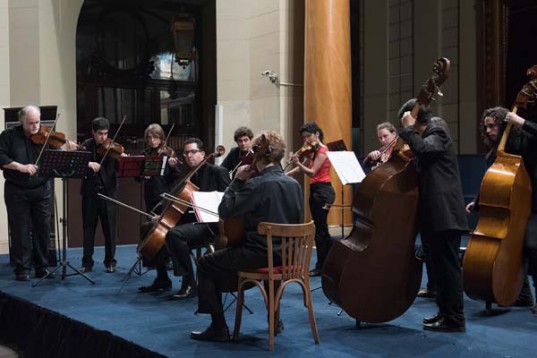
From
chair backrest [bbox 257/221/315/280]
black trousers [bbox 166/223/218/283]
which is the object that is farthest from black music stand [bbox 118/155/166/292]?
chair backrest [bbox 257/221/315/280]

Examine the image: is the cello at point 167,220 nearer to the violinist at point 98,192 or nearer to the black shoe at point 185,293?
the black shoe at point 185,293

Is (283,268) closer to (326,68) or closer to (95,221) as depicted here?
(95,221)

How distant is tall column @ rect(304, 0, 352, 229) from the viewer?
911 centimetres

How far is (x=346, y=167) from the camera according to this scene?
5.87 metres

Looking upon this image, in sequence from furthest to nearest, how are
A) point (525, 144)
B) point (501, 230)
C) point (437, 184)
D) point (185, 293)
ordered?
point (185, 293), point (525, 144), point (501, 230), point (437, 184)

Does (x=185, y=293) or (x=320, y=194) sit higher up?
(x=320, y=194)

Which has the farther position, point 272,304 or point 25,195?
point 25,195

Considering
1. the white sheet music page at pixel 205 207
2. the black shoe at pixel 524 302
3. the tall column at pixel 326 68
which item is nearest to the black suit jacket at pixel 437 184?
the black shoe at pixel 524 302

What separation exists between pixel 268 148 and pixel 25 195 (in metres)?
3.31

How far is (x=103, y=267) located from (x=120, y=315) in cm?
245

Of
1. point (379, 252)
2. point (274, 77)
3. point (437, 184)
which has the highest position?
point (274, 77)

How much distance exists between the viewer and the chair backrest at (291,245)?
402cm

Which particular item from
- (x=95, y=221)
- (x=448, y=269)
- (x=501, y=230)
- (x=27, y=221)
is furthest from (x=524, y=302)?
(x=27, y=221)

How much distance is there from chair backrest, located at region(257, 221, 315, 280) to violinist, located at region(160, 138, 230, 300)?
4.77ft
